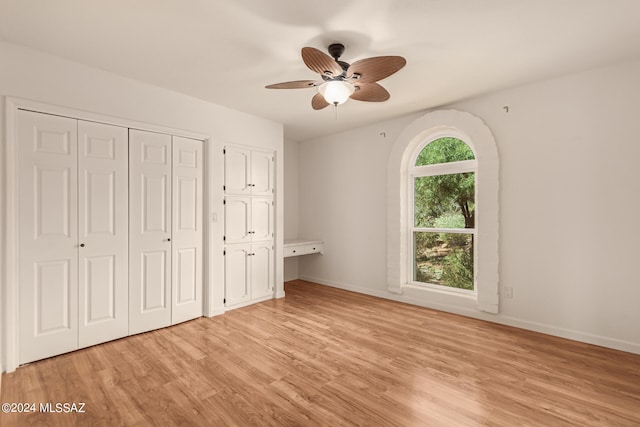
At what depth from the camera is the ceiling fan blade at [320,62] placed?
79.6 inches

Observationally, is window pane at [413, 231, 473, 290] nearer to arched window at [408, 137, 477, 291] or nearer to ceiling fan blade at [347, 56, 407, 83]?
arched window at [408, 137, 477, 291]

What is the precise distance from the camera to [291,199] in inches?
230

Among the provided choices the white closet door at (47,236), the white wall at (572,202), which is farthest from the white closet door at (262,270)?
the white wall at (572,202)

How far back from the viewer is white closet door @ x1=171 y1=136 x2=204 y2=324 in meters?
3.53

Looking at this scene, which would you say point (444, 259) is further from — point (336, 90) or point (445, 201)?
point (336, 90)

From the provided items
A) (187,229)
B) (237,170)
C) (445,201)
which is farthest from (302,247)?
(445,201)

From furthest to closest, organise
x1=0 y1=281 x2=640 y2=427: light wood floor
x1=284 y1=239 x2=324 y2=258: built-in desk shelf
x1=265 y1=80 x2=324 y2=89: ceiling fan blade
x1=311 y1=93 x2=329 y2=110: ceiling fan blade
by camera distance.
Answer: x1=284 y1=239 x2=324 y2=258: built-in desk shelf
x1=311 y1=93 x2=329 y2=110: ceiling fan blade
x1=265 y1=80 x2=324 y2=89: ceiling fan blade
x1=0 y1=281 x2=640 y2=427: light wood floor

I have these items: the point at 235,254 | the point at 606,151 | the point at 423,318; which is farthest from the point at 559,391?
the point at 235,254

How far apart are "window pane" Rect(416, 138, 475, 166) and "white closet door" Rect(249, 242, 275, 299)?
97.9 inches

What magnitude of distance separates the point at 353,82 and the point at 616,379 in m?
3.01

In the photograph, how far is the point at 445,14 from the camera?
2109 mm

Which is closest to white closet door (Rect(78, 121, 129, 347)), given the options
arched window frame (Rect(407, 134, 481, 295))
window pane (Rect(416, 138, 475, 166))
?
arched window frame (Rect(407, 134, 481, 295))

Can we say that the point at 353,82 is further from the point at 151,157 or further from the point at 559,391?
the point at 559,391

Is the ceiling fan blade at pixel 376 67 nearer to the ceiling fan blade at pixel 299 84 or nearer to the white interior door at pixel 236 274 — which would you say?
the ceiling fan blade at pixel 299 84
